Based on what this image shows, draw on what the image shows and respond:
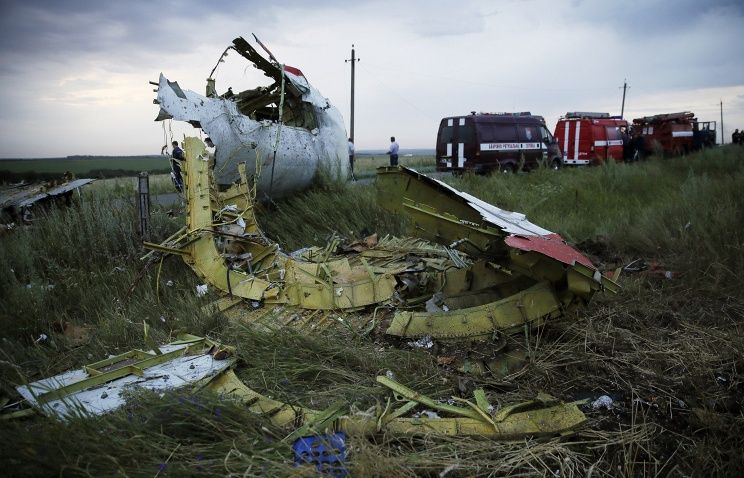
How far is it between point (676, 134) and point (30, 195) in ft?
78.8

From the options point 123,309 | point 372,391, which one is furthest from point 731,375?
point 123,309

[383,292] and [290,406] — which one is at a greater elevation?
[383,292]

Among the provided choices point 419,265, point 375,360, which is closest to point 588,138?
point 419,265

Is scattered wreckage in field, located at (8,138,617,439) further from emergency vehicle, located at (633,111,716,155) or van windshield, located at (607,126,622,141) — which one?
emergency vehicle, located at (633,111,716,155)

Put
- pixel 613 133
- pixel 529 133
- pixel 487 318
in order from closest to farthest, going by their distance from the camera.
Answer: pixel 487 318 < pixel 529 133 < pixel 613 133

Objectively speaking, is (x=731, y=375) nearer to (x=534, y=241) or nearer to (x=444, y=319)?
(x=534, y=241)

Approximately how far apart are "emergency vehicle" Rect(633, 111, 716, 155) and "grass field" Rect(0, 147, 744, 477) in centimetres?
1652

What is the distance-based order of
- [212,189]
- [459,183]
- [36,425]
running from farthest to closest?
[459,183], [212,189], [36,425]

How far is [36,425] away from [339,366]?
1750 mm

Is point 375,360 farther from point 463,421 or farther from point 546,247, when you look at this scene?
point 546,247

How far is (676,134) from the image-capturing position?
22016 millimetres

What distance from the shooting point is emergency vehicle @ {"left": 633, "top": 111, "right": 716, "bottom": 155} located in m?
21.9

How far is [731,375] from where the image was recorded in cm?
328

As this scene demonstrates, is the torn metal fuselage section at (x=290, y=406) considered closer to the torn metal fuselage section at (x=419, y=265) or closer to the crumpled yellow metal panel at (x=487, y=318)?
the crumpled yellow metal panel at (x=487, y=318)
